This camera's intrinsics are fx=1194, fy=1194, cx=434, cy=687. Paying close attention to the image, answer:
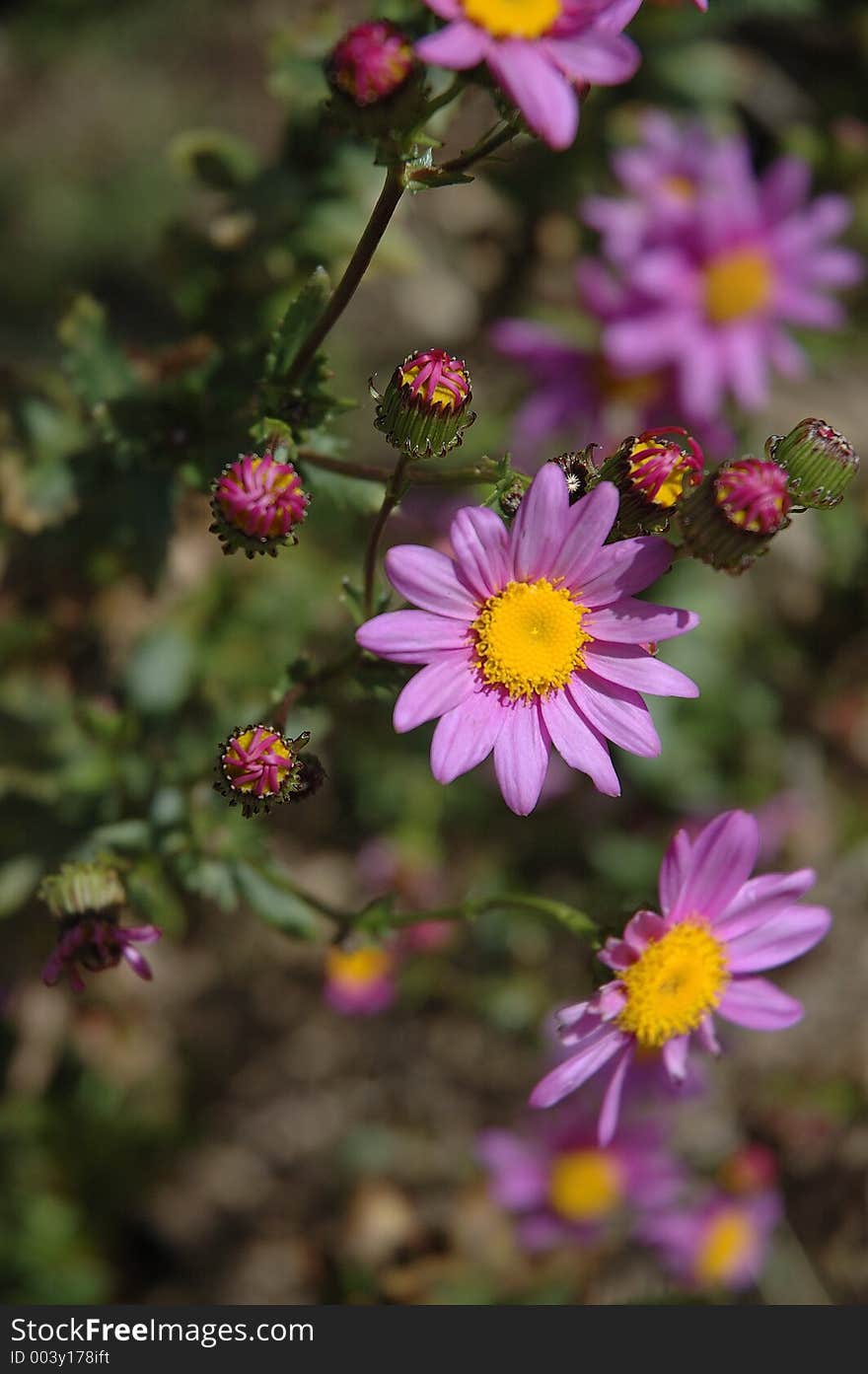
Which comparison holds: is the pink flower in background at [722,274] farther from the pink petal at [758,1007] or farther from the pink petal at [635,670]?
the pink petal at [758,1007]

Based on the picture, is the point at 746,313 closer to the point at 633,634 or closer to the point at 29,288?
the point at 633,634

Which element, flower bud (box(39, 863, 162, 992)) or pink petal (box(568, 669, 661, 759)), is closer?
pink petal (box(568, 669, 661, 759))

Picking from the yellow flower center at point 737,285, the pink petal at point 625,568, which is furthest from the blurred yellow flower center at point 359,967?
the yellow flower center at point 737,285

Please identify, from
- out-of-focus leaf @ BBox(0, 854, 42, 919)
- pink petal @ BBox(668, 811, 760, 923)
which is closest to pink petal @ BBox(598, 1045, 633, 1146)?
pink petal @ BBox(668, 811, 760, 923)

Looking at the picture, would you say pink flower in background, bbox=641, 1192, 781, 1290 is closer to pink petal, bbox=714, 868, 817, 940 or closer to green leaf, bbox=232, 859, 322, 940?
pink petal, bbox=714, 868, 817, 940

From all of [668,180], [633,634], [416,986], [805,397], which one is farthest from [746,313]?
[416,986]

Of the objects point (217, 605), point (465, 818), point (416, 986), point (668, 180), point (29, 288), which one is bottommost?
point (416, 986)
